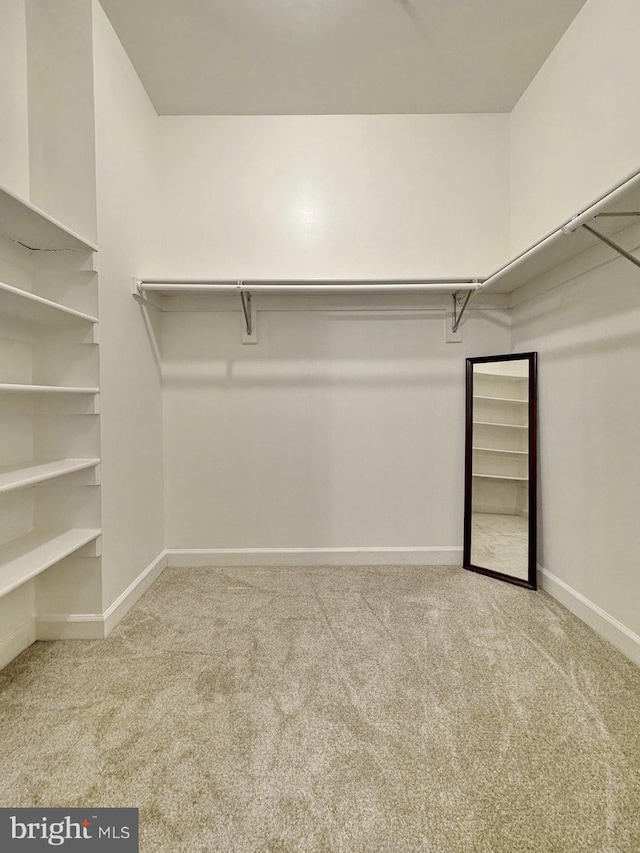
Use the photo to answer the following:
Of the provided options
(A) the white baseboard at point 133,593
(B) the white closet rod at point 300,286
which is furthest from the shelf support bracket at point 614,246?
(A) the white baseboard at point 133,593

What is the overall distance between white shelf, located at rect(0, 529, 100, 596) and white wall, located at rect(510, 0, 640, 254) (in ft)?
7.80

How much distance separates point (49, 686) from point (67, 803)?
57 cm

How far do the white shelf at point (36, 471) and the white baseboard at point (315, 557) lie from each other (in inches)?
42.3

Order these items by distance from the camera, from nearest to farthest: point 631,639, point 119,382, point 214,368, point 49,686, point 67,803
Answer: point 67,803, point 49,686, point 631,639, point 119,382, point 214,368

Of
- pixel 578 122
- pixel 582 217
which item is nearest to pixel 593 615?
pixel 582 217

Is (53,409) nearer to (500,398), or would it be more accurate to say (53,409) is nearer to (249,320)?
(249,320)

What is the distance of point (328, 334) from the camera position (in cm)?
253

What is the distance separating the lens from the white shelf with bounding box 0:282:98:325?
4.43ft

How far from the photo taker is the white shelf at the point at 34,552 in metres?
1.37

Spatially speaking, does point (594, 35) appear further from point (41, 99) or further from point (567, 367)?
point (41, 99)

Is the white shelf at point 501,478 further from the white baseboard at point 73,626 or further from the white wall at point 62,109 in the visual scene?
the white wall at point 62,109

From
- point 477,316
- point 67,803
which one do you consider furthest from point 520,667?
point 477,316

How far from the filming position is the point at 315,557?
8.38 feet

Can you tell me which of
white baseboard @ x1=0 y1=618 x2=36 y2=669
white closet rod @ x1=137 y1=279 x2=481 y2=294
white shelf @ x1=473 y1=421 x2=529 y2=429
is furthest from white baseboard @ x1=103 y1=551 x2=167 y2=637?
white shelf @ x1=473 y1=421 x2=529 y2=429
